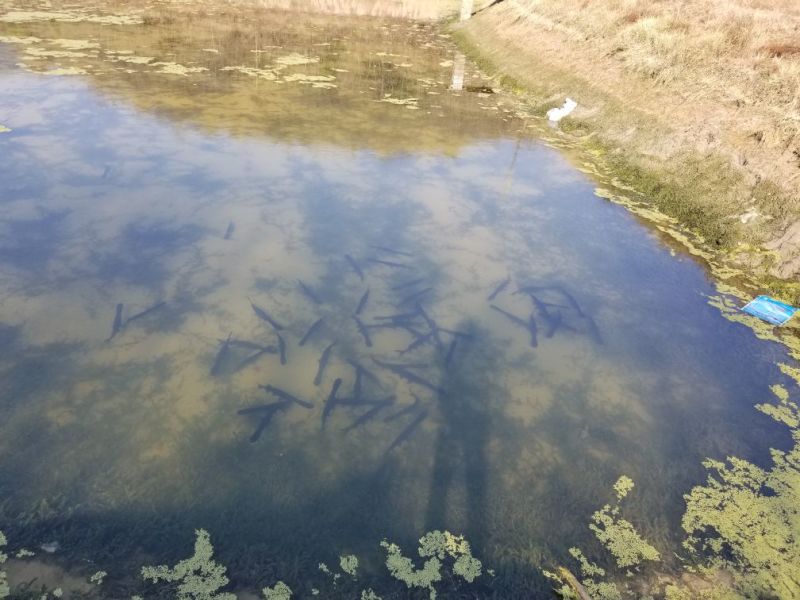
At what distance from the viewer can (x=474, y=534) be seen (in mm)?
3381

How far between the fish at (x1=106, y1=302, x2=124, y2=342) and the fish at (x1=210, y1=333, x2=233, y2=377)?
105 centimetres

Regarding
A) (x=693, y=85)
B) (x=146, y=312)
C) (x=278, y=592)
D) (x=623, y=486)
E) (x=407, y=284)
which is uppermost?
(x=693, y=85)

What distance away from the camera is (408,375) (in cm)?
457

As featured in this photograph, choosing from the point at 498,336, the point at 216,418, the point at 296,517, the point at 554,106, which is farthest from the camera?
the point at 554,106

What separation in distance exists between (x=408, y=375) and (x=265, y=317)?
5.40ft

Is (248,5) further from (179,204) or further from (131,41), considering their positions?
(179,204)

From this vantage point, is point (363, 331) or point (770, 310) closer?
point (363, 331)

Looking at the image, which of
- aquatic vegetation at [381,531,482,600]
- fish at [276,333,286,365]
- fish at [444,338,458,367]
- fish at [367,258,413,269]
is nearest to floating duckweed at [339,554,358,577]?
aquatic vegetation at [381,531,482,600]

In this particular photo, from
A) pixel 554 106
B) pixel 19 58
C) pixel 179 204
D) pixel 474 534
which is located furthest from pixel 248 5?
pixel 474 534

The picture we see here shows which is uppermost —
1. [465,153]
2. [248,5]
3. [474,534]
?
[248,5]

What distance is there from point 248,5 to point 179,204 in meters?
20.5

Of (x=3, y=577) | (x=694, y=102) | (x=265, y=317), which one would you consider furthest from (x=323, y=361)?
(x=694, y=102)

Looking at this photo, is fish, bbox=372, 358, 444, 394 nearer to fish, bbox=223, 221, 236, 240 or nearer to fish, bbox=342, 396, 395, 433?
fish, bbox=342, 396, 395, 433

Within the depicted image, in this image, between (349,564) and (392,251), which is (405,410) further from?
(392,251)
